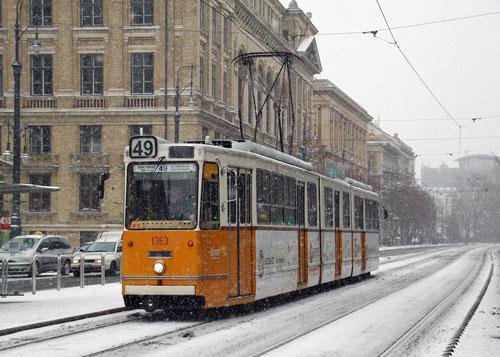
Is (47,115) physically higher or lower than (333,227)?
higher

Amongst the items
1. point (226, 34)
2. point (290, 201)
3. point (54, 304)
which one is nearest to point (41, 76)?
point (226, 34)

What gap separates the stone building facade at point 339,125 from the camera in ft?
304

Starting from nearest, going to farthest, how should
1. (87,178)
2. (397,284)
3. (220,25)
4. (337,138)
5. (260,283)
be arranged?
(260,283)
(397,284)
(87,178)
(220,25)
(337,138)

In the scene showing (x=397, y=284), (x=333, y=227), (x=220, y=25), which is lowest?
(x=397, y=284)

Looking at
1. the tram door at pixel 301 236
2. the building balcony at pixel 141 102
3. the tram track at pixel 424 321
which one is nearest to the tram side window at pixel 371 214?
the tram track at pixel 424 321

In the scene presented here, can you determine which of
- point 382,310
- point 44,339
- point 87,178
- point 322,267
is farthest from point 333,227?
point 87,178

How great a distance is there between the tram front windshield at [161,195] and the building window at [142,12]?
35528 millimetres

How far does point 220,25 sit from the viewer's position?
53.5 metres

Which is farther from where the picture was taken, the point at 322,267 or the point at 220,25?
the point at 220,25

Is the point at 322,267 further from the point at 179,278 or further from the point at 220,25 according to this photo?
the point at 220,25

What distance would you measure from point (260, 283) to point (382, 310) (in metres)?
2.40

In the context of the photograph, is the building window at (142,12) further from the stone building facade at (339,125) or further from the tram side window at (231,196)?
the stone building facade at (339,125)

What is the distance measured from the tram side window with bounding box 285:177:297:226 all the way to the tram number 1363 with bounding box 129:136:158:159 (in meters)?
4.16

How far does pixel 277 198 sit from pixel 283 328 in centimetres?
445
